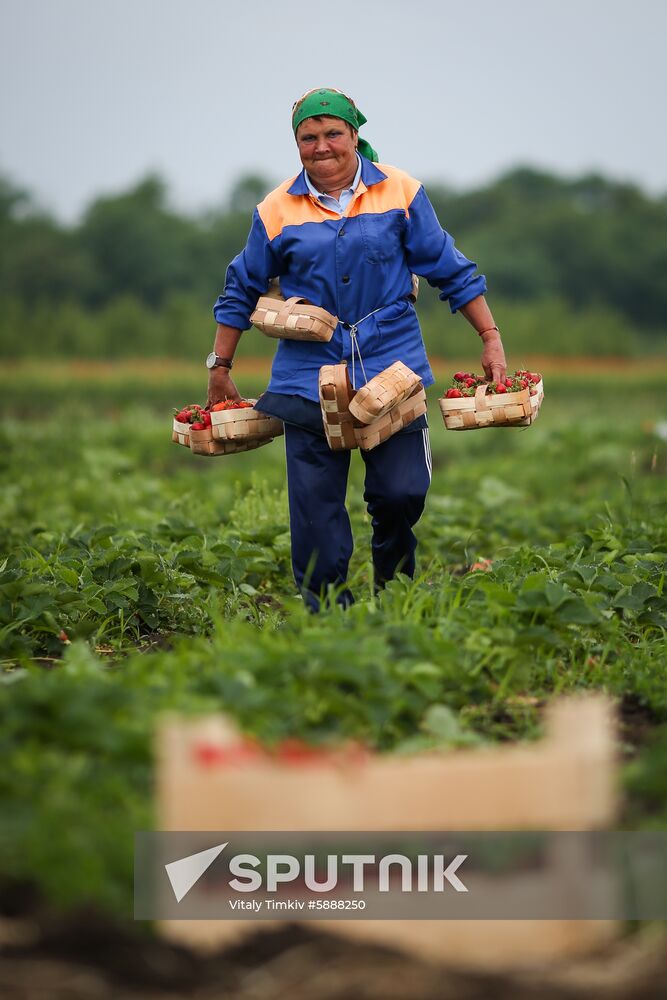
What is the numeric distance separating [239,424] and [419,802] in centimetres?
203

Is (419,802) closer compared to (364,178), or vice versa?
(419,802)

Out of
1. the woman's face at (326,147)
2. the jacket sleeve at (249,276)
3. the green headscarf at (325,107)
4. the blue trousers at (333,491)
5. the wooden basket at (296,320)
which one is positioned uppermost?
the green headscarf at (325,107)

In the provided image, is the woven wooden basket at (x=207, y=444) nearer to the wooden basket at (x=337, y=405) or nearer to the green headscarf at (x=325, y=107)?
the wooden basket at (x=337, y=405)

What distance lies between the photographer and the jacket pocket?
3.80 meters

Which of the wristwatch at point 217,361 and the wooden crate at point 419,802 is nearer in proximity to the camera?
the wooden crate at point 419,802

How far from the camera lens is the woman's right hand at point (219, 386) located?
412 cm

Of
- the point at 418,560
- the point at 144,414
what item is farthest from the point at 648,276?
the point at 418,560

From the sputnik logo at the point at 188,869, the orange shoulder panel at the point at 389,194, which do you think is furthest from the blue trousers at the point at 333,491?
the sputnik logo at the point at 188,869

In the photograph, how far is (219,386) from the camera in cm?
413

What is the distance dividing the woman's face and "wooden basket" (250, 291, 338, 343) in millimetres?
432

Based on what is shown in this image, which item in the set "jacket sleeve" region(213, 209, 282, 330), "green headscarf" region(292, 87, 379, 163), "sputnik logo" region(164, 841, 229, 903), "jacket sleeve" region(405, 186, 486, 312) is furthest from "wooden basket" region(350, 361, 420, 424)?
"sputnik logo" region(164, 841, 229, 903)

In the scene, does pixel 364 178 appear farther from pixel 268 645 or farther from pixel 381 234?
pixel 268 645

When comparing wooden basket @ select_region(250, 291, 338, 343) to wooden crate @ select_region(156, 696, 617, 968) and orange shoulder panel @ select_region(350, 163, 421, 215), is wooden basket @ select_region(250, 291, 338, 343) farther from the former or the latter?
wooden crate @ select_region(156, 696, 617, 968)

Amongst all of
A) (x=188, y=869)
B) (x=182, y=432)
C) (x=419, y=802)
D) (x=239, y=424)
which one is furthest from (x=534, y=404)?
(x=188, y=869)
